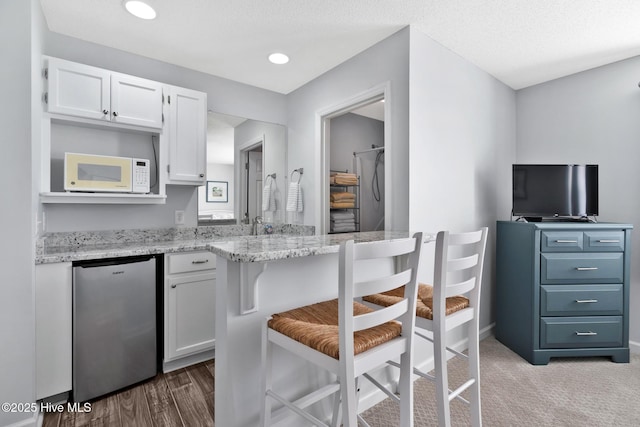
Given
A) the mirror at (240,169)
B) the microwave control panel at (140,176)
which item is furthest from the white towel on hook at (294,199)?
the microwave control panel at (140,176)

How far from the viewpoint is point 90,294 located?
6.21 ft

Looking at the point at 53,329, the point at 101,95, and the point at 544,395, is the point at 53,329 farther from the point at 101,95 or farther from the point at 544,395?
the point at 544,395

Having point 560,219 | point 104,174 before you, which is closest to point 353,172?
point 560,219

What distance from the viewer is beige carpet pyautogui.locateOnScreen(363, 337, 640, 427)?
1771 millimetres

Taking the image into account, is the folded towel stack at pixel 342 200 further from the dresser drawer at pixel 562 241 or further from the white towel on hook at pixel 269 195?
the dresser drawer at pixel 562 241

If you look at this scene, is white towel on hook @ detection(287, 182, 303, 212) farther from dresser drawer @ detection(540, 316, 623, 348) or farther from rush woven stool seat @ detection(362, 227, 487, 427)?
dresser drawer @ detection(540, 316, 623, 348)

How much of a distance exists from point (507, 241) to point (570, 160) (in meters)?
1.12

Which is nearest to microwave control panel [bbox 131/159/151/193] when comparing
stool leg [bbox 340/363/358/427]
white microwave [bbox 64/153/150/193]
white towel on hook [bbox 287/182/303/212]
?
white microwave [bbox 64/153/150/193]

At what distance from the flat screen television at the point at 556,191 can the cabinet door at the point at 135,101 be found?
3.19 m

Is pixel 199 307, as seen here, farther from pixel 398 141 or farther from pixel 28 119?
pixel 398 141

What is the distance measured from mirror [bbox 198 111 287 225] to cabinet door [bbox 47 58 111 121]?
2.84 ft

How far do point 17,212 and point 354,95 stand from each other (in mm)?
2378

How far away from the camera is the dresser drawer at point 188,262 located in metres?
2.23

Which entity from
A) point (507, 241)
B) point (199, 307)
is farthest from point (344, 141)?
point (199, 307)
